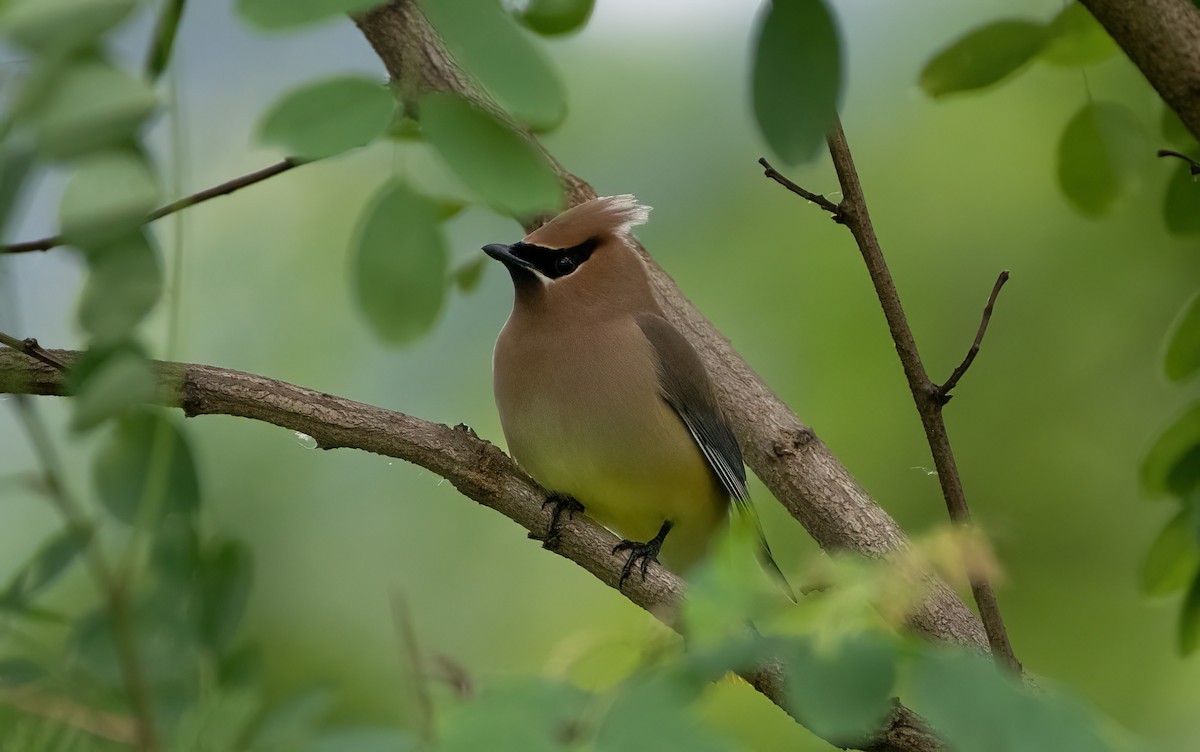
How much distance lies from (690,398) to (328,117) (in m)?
2.14

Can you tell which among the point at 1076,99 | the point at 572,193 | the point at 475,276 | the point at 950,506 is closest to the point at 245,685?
the point at 950,506

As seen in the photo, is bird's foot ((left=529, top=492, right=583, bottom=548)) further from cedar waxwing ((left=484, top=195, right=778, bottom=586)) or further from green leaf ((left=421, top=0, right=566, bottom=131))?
green leaf ((left=421, top=0, right=566, bottom=131))

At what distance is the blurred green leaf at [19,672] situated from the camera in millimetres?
1513

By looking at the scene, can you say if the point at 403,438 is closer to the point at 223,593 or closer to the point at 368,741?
the point at 223,593

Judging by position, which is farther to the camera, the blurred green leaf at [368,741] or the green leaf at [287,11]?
the green leaf at [287,11]

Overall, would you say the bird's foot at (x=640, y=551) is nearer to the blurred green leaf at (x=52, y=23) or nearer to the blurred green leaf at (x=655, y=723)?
the blurred green leaf at (x=655, y=723)

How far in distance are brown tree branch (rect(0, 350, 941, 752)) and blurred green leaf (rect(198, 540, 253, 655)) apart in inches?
11.8

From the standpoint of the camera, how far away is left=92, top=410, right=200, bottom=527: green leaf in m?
1.85

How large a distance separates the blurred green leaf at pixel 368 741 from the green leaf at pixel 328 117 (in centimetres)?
66

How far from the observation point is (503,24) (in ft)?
5.28

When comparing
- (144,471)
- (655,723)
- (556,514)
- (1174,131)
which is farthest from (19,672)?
(1174,131)

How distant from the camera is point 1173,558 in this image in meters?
2.77

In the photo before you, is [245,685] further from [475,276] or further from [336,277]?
[336,277]

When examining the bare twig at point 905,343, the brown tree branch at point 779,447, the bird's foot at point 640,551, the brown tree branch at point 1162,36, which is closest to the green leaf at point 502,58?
the brown tree branch at point 779,447
